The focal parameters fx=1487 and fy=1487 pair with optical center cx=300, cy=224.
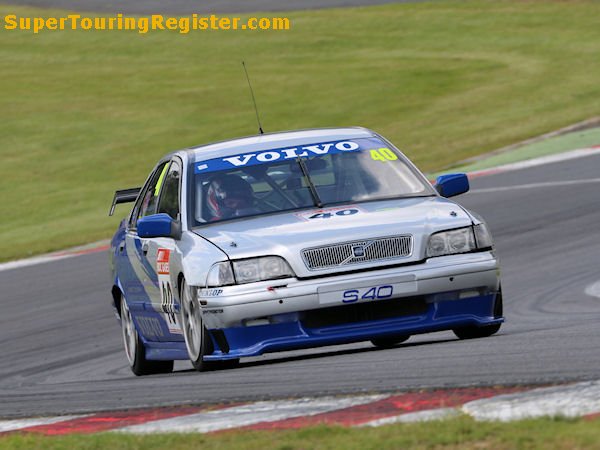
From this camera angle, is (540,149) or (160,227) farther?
(540,149)

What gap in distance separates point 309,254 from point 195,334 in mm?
882

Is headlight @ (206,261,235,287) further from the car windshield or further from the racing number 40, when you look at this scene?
the car windshield

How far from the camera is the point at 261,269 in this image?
7984 mm

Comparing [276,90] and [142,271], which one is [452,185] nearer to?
[142,271]

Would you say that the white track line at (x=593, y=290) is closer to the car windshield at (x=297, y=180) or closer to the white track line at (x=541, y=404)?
the car windshield at (x=297, y=180)

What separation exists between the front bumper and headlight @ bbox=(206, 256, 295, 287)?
5cm

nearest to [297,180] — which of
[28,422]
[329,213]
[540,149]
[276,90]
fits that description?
[329,213]

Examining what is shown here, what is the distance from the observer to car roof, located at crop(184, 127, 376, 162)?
30.7 ft

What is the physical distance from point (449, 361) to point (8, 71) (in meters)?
34.0

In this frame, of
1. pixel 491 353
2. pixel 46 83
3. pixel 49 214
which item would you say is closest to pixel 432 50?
pixel 46 83

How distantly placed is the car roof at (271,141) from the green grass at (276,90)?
10948mm

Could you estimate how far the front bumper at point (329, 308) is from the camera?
7.89m

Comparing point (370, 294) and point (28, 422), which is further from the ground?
point (370, 294)

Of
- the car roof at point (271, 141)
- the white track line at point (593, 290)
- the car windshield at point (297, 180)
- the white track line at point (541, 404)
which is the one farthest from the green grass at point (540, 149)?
the white track line at point (541, 404)
